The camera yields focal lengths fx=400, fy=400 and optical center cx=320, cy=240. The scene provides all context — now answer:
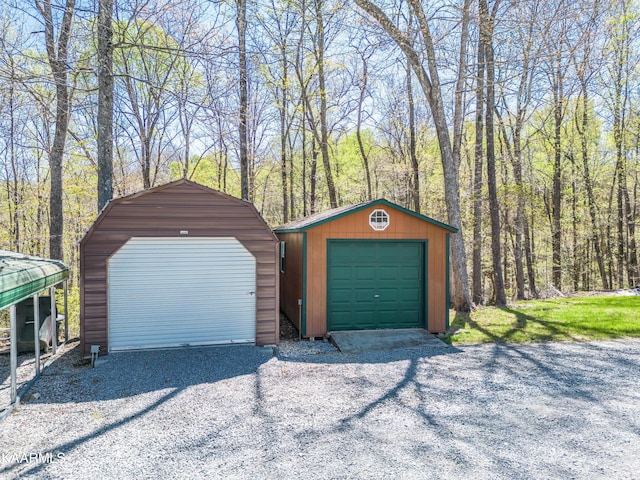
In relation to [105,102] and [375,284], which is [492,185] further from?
[105,102]

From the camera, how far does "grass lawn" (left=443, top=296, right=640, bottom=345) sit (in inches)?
291

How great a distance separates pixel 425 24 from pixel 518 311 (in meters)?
7.22

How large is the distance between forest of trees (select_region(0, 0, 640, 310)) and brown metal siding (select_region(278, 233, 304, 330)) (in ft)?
9.94

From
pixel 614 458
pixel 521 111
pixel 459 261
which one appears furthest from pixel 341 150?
pixel 614 458

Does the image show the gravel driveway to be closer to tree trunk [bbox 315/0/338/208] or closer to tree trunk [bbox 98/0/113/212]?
tree trunk [bbox 98/0/113/212]

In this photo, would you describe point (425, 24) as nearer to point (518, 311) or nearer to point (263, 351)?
point (518, 311)

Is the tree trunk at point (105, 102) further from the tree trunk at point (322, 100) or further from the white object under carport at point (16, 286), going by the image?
the tree trunk at point (322, 100)

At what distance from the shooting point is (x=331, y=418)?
13.3 feet

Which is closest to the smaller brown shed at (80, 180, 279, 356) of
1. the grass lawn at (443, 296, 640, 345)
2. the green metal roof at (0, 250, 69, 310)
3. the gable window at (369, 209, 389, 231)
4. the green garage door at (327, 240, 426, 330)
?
the green metal roof at (0, 250, 69, 310)

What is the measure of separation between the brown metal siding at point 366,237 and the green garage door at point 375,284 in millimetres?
132

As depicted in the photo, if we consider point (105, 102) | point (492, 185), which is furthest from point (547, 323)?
point (105, 102)

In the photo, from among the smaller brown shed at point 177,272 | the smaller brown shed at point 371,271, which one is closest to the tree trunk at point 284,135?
the smaller brown shed at point 371,271

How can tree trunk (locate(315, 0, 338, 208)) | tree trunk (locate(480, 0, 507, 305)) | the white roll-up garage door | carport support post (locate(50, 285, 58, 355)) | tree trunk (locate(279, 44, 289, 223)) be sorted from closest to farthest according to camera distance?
1. carport support post (locate(50, 285, 58, 355))
2. the white roll-up garage door
3. tree trunk (locate(480, 0, 507, 305))
4. tree trunk (locate(315, 0, 338, 208))
5. tree trunk (locate(279, 44, 289, 223))

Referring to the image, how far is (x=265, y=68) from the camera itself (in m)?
14.0
